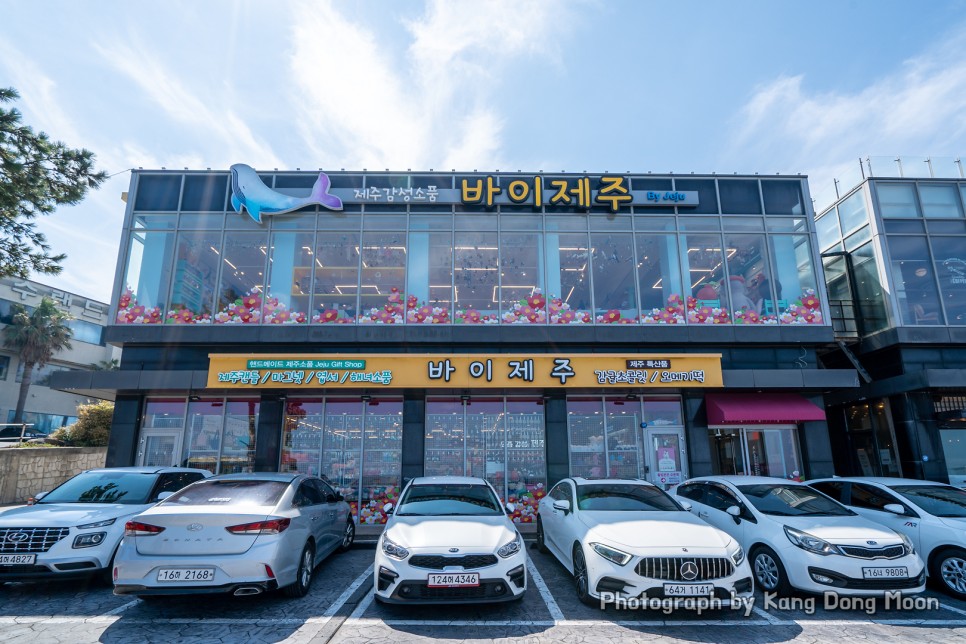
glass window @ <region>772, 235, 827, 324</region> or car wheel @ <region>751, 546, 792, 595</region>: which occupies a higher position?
glass window @ <region>772, 235, 827, 324</region>

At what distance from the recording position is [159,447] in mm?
14141

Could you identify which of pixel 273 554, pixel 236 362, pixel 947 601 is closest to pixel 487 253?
pixel 236 362

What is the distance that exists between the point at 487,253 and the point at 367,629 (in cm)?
1117

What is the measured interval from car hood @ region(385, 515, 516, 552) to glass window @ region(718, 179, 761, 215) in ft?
42.7

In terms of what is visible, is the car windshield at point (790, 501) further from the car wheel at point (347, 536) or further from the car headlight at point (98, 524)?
the car headlight at point (98, 524)

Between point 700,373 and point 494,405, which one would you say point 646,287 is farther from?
point 494,405

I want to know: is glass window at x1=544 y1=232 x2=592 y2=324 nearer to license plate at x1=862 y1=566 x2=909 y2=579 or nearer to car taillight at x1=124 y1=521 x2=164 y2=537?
license plate at x1=862 y1=566 x2=909 y2=579

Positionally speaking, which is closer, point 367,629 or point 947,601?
point 367,629

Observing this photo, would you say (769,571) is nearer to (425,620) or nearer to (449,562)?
(449,562)

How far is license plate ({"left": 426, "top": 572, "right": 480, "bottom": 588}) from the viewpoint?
575 centimetres

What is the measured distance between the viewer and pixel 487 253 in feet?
50.3

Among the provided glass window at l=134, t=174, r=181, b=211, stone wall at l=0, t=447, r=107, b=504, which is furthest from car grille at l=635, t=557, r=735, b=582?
stone wall at l=0, t=447, r=107, b=504

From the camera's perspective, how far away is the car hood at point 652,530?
6.30 metres

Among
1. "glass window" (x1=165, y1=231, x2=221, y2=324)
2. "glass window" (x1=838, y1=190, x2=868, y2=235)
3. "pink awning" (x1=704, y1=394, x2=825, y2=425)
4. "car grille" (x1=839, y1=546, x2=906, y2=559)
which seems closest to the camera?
"car grille" (x1=839, y1=546, x2=906, y2=559)
